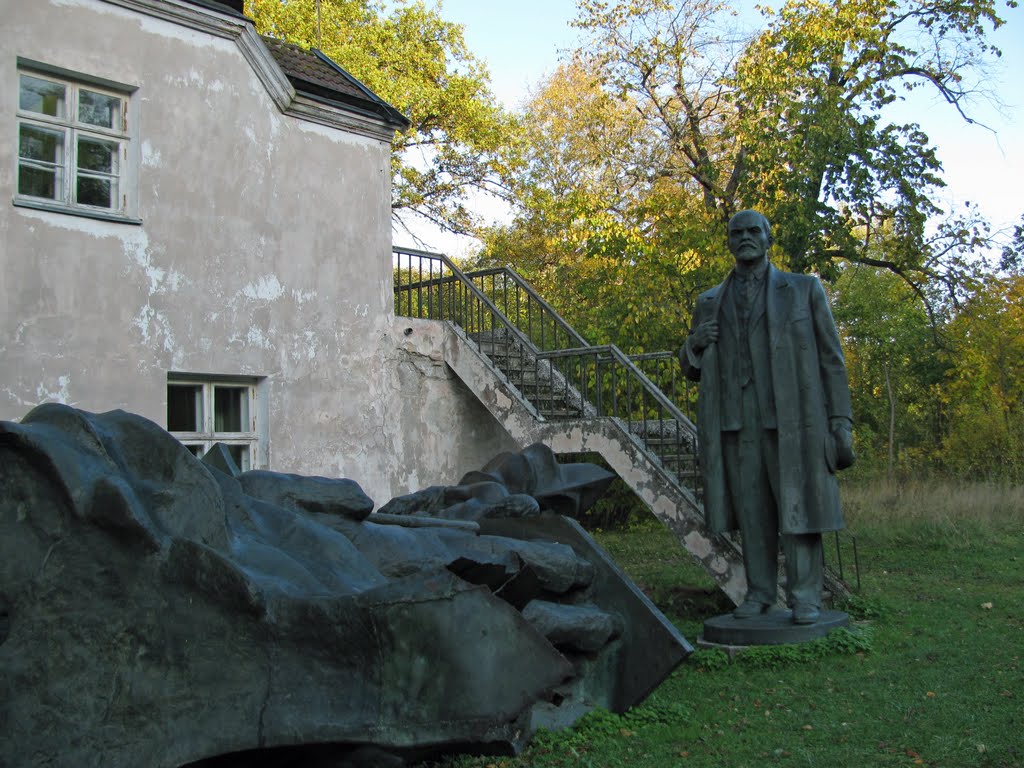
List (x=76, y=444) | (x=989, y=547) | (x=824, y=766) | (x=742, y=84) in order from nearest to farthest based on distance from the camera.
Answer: (x=76, y=444)
(x=824, y=766)
(x=989, y=547)
(x=742, y=84)

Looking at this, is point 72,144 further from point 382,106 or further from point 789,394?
point 789,394

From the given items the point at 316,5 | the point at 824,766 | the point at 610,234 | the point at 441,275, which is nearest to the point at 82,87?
the point at 441,275

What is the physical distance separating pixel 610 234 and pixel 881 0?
6.37 meters

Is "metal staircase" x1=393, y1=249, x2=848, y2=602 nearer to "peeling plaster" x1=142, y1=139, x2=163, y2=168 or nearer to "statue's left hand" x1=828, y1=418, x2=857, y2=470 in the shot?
"statue's left hand" x1=828, y1=418, x2=857, y2=470

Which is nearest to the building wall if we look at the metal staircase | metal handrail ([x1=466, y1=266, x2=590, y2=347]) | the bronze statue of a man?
the metal staircase

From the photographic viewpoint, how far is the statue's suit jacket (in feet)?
20.5

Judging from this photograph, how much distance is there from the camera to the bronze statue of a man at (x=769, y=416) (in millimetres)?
6254

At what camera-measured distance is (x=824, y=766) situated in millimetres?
3957

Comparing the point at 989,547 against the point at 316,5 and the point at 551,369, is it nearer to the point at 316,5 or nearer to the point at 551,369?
the point at 551,369

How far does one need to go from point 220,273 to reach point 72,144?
181 cm

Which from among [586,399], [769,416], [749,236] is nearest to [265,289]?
[586,399]

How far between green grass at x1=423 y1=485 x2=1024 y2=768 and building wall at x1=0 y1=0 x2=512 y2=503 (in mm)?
3868

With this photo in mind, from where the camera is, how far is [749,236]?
260 inches

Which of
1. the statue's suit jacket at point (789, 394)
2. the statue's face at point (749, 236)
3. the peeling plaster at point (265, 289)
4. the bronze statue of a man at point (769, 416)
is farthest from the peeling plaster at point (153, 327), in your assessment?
the statue's face at point (749, 236)
